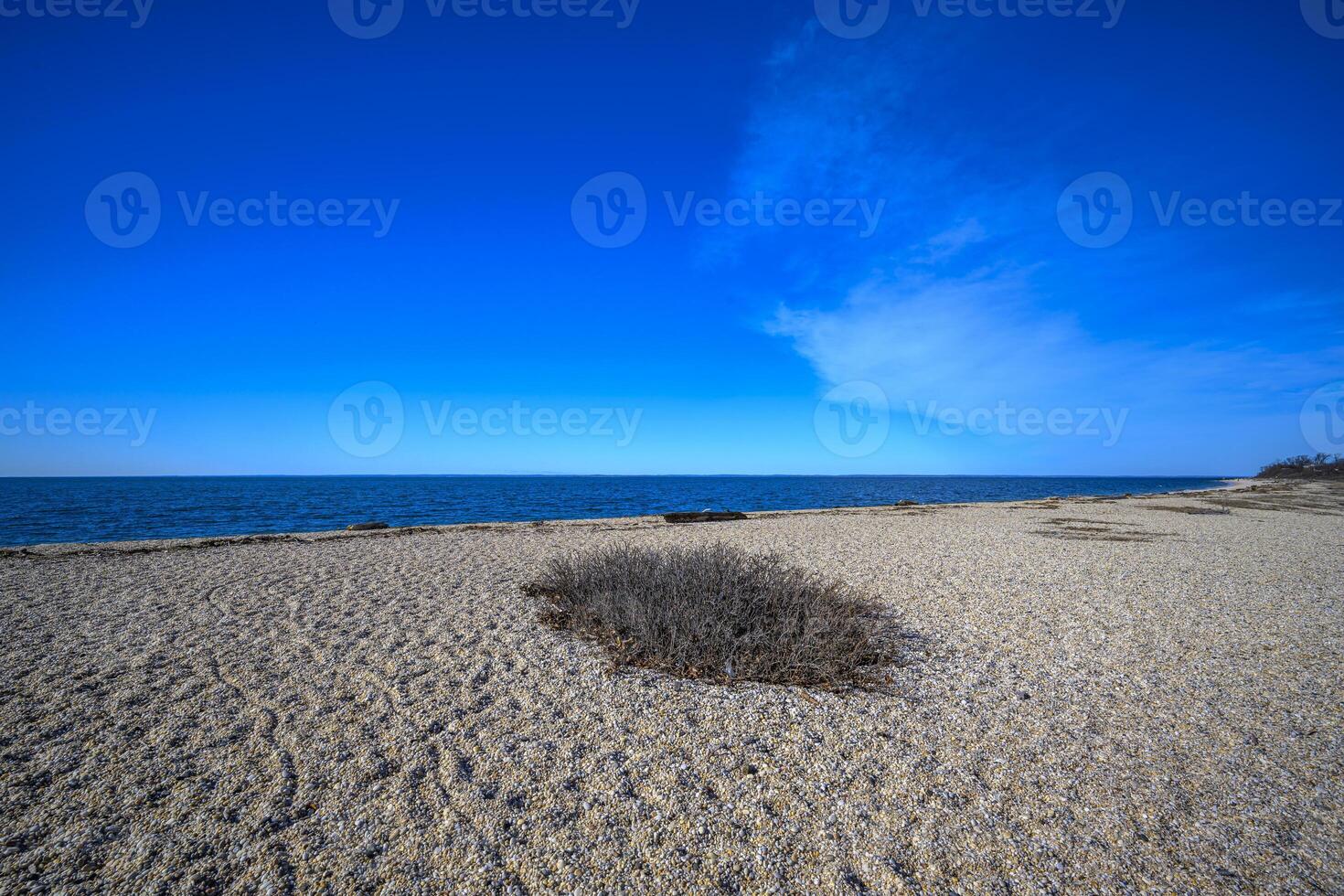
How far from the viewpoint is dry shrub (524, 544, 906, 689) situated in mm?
5617

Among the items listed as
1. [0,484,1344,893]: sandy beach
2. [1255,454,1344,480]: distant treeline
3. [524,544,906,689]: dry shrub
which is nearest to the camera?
[0,484,1344,893]: sandy beach

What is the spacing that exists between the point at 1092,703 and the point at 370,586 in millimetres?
10144

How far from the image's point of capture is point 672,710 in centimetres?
489

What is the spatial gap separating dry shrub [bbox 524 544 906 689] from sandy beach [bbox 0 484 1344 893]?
329 millimetres

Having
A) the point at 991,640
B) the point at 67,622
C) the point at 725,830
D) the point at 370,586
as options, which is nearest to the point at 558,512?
the point at 370,586

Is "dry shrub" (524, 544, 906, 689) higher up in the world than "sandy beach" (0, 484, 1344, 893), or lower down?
higher up

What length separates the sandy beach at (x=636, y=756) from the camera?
10.1 feet

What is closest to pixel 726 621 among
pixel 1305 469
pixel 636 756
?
pixel 636 756

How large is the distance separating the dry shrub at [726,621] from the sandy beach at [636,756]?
0.33 meters

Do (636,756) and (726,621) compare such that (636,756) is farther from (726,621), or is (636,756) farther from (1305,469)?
(1305,469)

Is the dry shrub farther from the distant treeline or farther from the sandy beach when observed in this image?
the distant treeline

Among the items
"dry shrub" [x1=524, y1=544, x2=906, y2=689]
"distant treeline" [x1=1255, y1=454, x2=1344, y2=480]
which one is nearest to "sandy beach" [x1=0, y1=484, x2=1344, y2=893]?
"dry shrub" [x1=524, y1=544, x2=906, y2=689]

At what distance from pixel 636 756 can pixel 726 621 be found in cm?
240

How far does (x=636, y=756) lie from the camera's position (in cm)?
414
